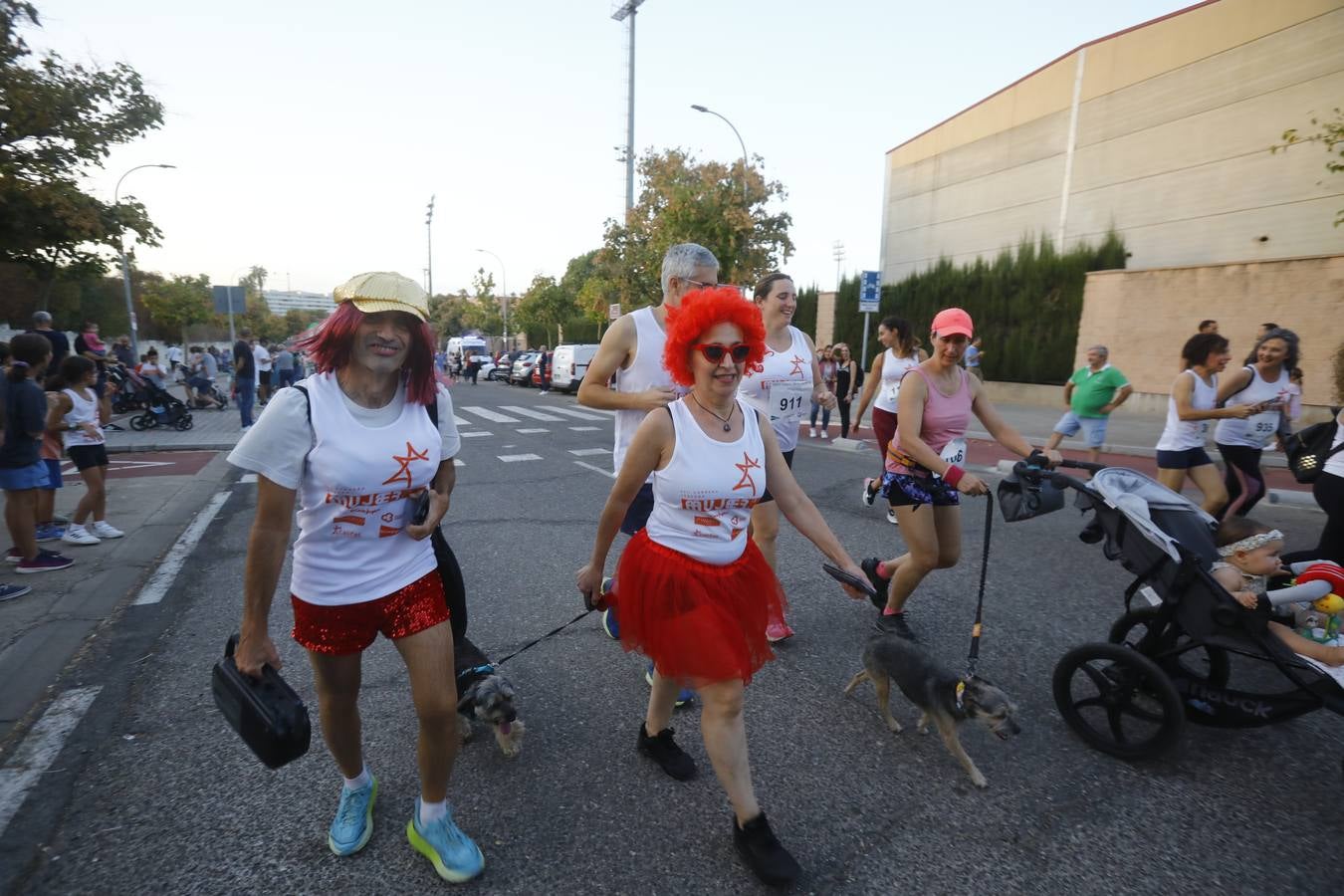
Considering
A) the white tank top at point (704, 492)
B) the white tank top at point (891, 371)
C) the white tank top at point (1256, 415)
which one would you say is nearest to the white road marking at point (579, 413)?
the white tank top at point (891, 371)

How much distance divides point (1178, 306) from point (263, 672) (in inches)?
828

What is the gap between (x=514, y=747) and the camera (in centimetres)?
284

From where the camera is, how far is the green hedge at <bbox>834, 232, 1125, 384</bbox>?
20.3m

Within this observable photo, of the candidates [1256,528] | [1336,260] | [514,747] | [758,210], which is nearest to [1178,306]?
[1336,260]

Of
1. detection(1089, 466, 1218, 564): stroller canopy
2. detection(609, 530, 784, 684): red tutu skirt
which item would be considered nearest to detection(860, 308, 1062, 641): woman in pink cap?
detection(1089, 466, 1218, 564): stroller canopy

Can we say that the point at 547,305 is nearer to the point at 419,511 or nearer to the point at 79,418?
the point at 79,418

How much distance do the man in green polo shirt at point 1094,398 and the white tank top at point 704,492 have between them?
21.5ft

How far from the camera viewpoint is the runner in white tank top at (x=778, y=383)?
3848 mm

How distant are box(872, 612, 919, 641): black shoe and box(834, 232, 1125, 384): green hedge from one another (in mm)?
16334

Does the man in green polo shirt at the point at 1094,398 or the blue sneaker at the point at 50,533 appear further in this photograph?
the man in green polo shirt at the point at 1094,398

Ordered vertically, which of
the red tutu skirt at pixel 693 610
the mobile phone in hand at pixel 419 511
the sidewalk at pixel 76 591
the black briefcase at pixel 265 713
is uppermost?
the mobile phone in hand at pixel 419 511

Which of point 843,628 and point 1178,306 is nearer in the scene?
point 843,628

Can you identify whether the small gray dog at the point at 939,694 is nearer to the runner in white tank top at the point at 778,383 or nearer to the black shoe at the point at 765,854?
the runner in white tank top at the point at 778,383

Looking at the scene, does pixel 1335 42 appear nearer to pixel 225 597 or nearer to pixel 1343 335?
pixel 1343 335
